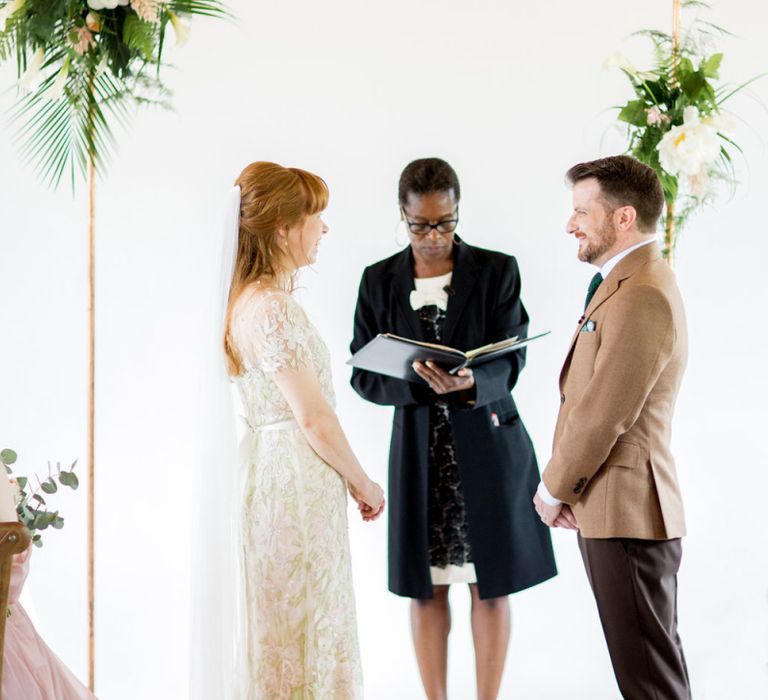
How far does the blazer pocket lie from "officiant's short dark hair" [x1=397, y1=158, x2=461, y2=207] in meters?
1.06

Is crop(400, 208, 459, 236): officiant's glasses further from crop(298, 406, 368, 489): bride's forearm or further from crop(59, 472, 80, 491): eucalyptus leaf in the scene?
crop(59, 472, 80, 491): eucalyptus leaf

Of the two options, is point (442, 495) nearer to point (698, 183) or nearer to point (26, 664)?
point (698, 183)

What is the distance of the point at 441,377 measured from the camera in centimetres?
313

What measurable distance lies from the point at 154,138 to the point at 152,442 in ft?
4.18

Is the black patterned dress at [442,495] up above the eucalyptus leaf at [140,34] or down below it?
below

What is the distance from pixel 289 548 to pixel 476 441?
766 mm

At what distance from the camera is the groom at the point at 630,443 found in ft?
8.37

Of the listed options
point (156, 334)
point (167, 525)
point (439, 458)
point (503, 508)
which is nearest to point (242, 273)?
point (439, 458)

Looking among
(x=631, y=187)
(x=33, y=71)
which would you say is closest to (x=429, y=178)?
(x=631, y=187)

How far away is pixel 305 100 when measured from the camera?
4156mm

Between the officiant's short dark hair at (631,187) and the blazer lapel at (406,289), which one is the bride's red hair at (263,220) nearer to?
the blazer lapel at (406,289)

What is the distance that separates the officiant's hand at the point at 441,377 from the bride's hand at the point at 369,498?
1.24 ft

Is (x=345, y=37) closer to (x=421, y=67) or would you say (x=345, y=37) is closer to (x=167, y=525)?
(x=421, y=67)

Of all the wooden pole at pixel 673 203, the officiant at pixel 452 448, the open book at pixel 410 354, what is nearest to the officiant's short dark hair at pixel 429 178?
the officiant at pixel 452 448
